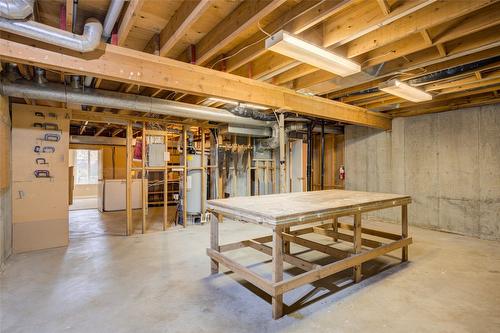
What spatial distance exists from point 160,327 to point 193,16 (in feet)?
8.28

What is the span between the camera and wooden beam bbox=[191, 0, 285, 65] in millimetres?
2053

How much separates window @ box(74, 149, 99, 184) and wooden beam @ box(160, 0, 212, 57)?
410 inches

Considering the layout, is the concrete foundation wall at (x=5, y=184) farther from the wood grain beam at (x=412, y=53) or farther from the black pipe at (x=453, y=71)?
the black pipe at (x=453, y=71)

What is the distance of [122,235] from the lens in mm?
4980

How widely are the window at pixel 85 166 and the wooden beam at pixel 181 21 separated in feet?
34.2

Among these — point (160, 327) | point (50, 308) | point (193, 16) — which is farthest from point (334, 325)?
point (193, 16)

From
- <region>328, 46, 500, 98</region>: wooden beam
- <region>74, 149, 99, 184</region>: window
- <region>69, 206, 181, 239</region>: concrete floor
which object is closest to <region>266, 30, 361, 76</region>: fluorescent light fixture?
<region>328, 46, 500, 98</region>: wooden beam

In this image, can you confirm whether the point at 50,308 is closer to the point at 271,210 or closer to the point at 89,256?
the point at 89,256

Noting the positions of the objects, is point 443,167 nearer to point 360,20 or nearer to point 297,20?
point 360,20

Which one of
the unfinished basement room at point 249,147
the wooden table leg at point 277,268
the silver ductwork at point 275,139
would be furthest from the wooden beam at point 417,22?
the silver ductwork at point 275,139

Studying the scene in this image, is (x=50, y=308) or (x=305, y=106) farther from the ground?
(x=305, y=106)

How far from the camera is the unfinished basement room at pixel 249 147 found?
2.21 metres

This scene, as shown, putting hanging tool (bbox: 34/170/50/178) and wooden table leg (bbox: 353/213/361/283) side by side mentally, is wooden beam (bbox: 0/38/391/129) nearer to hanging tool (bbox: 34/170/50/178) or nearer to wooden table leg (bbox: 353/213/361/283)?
wooden table leg (bbox: 353/213/361/283)

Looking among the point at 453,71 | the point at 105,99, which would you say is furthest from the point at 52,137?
the point at 453,71
